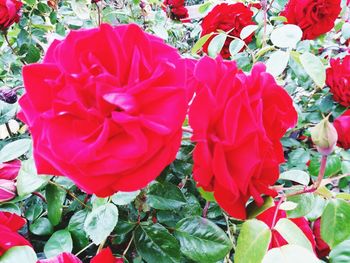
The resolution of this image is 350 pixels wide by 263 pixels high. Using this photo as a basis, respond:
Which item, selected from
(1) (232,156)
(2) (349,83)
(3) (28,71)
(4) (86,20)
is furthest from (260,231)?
(4) (86,20)

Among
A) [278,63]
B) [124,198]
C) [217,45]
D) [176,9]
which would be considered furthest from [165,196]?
[176,9]

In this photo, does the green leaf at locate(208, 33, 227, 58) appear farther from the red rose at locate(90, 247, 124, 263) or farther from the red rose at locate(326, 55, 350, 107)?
the red rose at locate(90, 247, 124, 263)

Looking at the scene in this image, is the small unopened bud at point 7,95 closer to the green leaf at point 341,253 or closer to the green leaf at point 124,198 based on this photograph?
the green leaf at point 124,198

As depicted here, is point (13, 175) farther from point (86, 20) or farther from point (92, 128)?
point (86, 20)

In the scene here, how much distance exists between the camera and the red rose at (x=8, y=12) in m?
0.81

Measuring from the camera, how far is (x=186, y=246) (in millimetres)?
444

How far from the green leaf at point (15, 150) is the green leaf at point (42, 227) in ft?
0.33

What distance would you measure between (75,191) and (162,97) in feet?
1.09

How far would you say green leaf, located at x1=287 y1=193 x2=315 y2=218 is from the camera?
39cm

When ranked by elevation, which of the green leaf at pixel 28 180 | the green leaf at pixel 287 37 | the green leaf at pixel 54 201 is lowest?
the green leaf at pixel 54 201

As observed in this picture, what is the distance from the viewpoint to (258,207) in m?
0.37

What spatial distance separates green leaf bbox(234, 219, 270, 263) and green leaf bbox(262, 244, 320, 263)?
1 centimetres

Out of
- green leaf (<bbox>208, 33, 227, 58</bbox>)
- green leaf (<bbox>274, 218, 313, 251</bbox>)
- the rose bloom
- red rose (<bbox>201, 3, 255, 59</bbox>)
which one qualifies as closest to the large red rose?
the rose bloom

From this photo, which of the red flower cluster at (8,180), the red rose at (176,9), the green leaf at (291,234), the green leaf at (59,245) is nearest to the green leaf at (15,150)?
the red flower cluster at (8,180)
